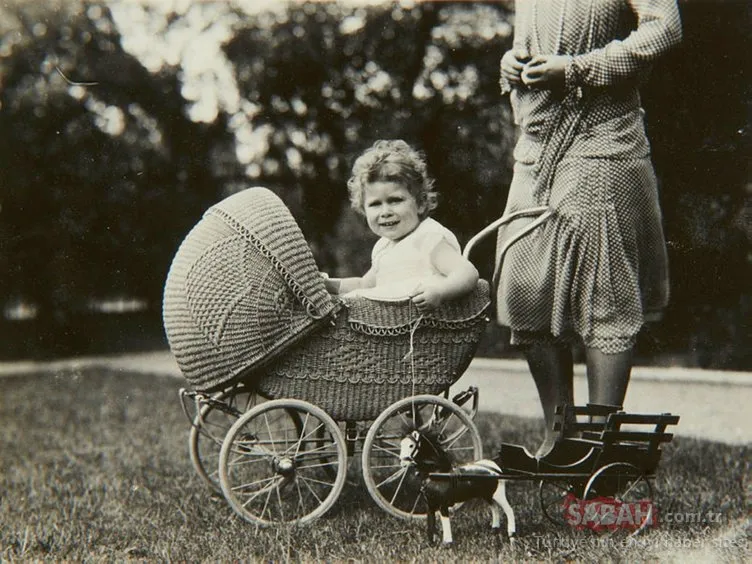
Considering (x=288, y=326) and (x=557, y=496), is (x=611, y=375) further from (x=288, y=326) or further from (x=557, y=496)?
(x=288, y=326)

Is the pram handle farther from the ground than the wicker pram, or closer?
farther from the ground

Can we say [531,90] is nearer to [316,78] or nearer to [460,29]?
[460,29]

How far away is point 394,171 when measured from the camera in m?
2.38

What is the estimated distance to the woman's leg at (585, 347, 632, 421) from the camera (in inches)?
86.8

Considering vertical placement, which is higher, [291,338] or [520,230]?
[520,230]

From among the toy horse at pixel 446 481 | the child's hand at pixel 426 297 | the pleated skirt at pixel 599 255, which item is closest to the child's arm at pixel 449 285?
the child's hand at pixel 426 297

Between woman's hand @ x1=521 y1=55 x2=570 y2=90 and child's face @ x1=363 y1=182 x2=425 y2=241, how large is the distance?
53cm

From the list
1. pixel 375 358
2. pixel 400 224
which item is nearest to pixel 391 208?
pixel 400 224

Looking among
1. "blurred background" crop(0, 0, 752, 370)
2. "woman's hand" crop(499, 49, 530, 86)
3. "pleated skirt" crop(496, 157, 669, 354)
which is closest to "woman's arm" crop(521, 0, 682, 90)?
"woman's hand" crop(499, 49, 530, 86)

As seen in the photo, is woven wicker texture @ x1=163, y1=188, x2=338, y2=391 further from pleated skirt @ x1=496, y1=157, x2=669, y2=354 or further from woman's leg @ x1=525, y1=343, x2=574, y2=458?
woman's leg @ x1=525, y1=343, x2=574, y2=458

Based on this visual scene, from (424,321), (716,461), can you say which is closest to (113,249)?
(424,321)

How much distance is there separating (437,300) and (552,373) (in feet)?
1.83

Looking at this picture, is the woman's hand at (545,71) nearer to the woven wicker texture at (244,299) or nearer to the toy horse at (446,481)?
the woven wicker texture at (244,299)

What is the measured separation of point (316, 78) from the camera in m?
4.18
